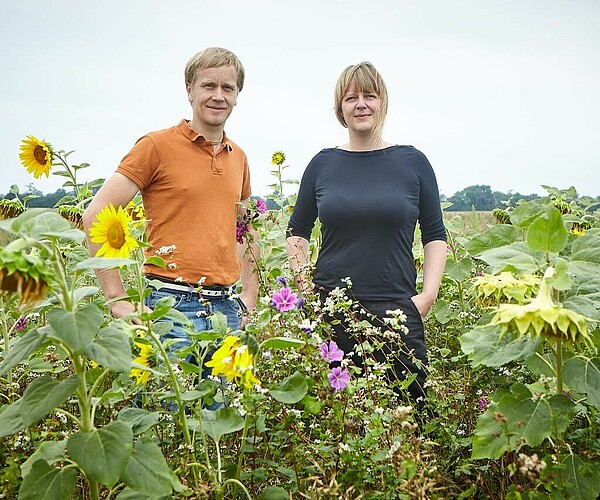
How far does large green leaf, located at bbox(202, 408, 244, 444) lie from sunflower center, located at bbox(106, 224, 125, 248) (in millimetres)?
641

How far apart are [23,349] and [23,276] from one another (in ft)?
0.74

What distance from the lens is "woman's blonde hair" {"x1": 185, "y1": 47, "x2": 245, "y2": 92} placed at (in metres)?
2.67

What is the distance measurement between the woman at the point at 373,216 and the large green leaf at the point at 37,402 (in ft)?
4.37

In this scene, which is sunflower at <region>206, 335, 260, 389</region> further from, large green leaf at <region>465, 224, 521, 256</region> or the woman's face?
the woman's face

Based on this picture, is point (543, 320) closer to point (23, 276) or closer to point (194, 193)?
point (23, 276)

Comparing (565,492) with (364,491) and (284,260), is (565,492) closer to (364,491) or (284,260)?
(364,491)

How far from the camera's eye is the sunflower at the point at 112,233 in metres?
1.96

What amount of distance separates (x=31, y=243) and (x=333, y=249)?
5.40ft

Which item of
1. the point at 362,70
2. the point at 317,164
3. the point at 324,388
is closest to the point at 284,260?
the point at 317,164

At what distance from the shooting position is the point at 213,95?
266 centimetres

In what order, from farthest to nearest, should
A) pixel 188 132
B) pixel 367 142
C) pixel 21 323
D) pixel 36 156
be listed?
pixel 36 156, pixel 21 323, pixel 367 142, pixel 188 132

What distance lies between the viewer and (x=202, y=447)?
63.2 inches

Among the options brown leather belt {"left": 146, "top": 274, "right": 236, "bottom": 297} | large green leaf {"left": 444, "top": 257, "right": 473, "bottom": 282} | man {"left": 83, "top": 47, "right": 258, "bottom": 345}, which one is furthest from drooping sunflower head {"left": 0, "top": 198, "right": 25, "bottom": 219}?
large green leaf {"left": 444, "top": 257, "right": 473, "bottom": 282}

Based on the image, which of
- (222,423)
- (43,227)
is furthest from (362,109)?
(43,227)
